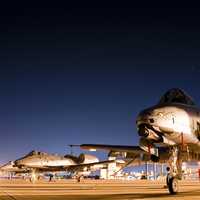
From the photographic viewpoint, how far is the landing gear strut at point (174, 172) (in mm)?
14969

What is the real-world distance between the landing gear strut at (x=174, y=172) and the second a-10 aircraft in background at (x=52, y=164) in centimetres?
3795

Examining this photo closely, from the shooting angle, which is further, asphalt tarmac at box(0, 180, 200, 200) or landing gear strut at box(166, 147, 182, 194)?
landing gear strut at box(166, 147, 182, 194)

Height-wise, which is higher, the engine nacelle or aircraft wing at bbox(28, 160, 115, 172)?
the engine nacelle

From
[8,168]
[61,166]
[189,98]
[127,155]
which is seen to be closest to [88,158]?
[61,166]

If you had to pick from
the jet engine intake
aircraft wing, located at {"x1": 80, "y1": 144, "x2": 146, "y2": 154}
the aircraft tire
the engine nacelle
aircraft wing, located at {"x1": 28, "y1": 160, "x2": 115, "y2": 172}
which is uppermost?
the engine nacelle

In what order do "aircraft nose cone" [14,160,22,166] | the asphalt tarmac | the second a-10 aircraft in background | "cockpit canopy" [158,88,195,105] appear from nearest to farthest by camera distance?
the asphalt tarmac, "cockpit canopy" [158,88,195,105], "aircraft nose cone" [14,160,22,166], the second a-10 aircraft in background

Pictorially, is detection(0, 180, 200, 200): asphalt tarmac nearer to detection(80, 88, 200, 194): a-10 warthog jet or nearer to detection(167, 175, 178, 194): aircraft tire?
detection(167, 175, 178, 194): aircraft tire

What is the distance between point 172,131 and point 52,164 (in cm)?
4419

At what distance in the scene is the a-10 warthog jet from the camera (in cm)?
1445

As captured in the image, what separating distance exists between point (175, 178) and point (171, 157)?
3.02ft

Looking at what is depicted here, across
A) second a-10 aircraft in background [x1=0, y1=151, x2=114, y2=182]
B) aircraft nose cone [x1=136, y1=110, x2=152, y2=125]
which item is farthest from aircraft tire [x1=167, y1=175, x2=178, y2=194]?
second a-10 aircraft in background [x1=0, y1=151, x2=114, y2=182]

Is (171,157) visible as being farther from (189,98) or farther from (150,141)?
(189,98)

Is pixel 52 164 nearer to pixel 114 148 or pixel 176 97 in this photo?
pixel 114 148

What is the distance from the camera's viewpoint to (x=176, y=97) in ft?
55.4
